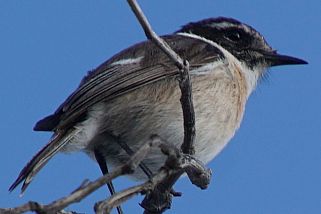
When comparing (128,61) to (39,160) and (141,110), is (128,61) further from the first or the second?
(39,160)

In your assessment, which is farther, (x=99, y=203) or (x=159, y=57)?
(x=159, y=57)

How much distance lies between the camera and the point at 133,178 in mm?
5742

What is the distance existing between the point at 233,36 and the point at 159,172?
3.60 m

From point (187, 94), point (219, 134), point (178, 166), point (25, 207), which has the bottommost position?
point (25, 207)

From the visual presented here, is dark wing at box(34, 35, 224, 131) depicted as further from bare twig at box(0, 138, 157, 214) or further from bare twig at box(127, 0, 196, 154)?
bare twig at box(0, 138, 157, 214)

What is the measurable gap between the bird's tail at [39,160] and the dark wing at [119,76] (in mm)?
Answer: 165

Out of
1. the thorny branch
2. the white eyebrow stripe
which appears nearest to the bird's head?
the white eyebrow stripe

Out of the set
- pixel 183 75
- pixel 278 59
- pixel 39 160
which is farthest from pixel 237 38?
pixel 183 75

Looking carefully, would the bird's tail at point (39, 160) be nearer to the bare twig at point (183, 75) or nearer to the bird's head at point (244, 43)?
the bare twig at point (183, 75)

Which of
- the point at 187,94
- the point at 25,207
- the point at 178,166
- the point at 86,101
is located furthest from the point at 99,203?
the point at 86,101

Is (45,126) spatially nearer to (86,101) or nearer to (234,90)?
(86,101)

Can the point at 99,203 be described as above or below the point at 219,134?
below

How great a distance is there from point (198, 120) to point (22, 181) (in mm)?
1421

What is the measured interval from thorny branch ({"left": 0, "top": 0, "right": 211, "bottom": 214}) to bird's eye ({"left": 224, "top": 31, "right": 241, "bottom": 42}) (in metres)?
2.12
